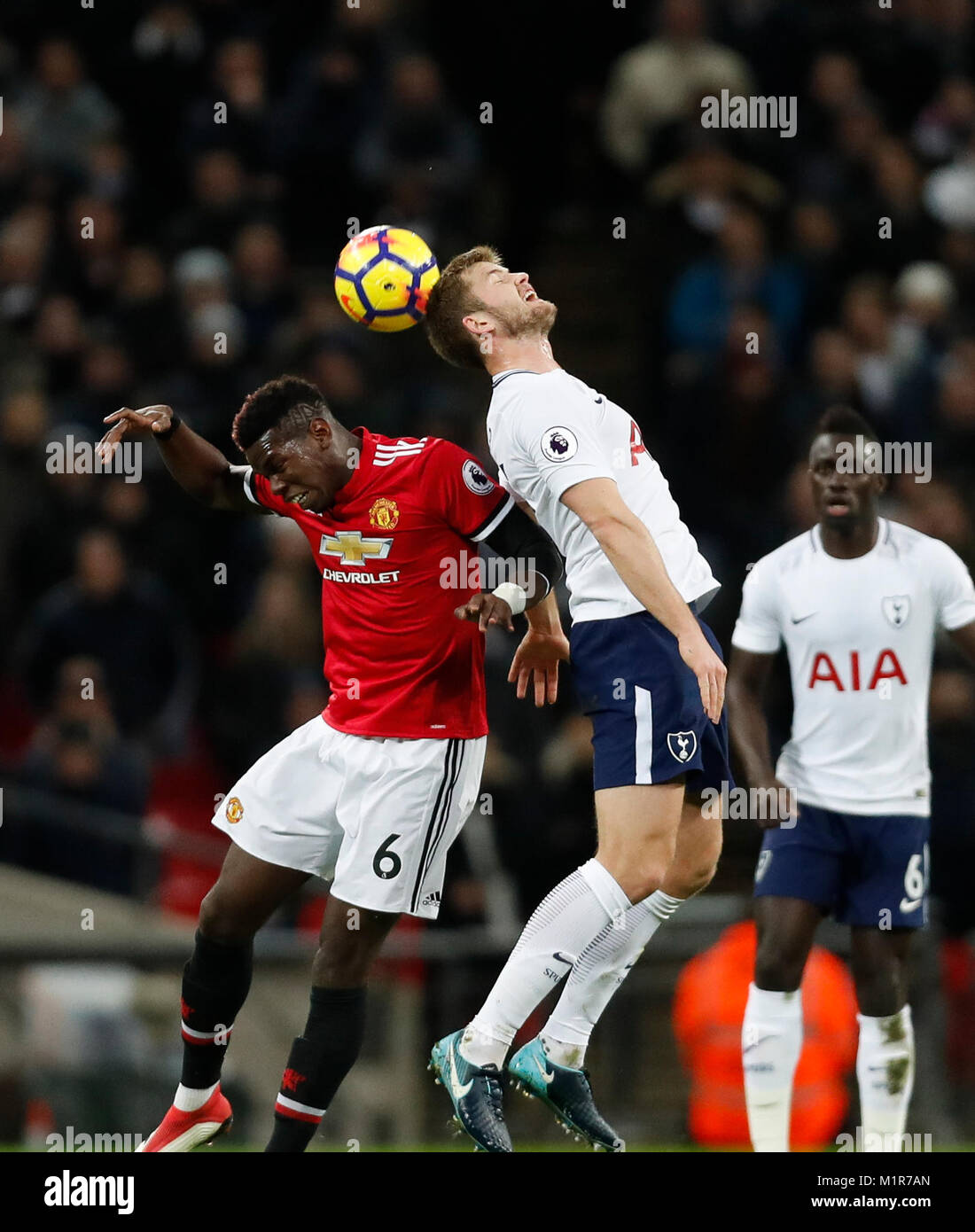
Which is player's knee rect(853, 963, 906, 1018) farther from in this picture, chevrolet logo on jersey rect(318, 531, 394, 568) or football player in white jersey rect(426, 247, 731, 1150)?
chevrolet logo on jersey rect(318, 531, 394, 568)

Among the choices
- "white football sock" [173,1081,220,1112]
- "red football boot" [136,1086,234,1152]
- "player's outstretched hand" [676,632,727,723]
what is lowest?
"red football boot" [136,1086,234,1152]

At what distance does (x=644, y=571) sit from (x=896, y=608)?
1763mm

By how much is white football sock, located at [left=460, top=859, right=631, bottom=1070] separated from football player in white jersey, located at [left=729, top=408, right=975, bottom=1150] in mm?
1215

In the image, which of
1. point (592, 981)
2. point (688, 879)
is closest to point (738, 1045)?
point (688, 879)

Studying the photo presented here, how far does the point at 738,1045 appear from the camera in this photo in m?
8.64

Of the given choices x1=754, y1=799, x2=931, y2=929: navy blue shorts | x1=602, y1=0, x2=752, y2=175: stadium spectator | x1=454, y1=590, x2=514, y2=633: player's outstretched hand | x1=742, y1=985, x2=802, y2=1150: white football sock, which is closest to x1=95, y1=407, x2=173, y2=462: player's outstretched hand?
x1=454, y1=590, x2=514, y2=633: player's outstretched hand

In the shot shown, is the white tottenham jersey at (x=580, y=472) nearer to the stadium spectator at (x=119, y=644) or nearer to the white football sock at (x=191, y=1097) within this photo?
the white football sock at (x=191, y=1097)

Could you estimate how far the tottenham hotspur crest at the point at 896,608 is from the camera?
668 cm

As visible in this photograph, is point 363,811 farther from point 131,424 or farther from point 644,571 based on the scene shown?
point 131,424

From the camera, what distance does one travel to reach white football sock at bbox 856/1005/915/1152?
6.52m

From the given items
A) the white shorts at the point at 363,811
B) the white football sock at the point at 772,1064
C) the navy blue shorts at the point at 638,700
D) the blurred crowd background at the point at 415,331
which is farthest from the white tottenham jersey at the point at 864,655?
the blurred crowd background at the point at 415,331

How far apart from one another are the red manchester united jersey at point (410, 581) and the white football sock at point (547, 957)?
62cm
